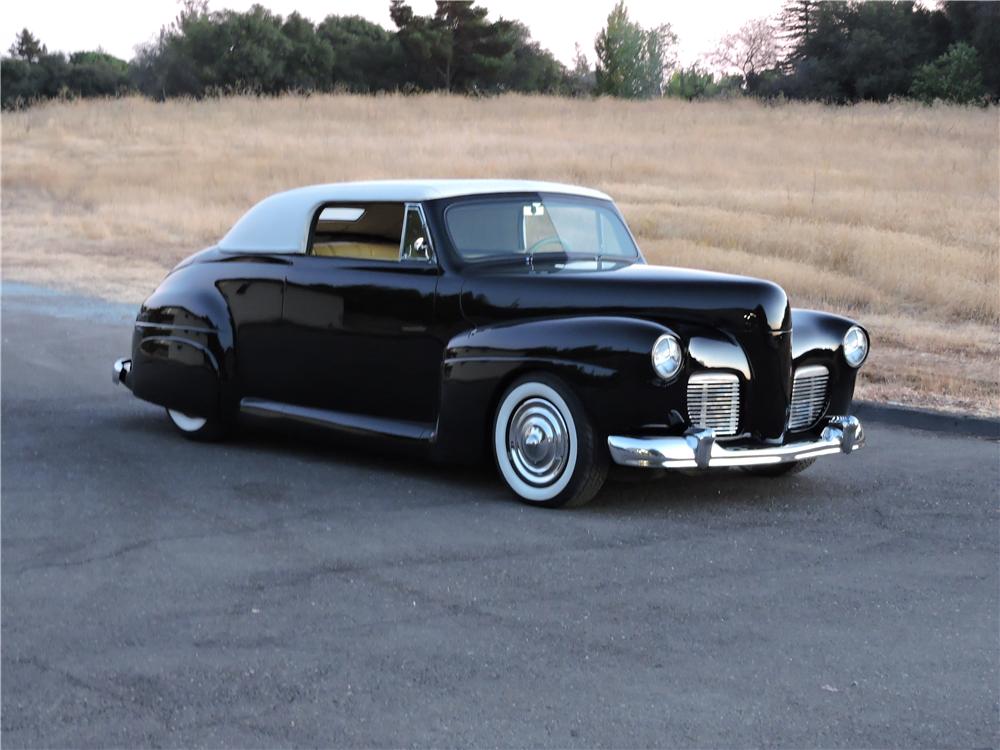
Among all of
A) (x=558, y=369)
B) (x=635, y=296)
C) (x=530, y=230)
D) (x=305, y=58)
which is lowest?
(x=558, y=369)

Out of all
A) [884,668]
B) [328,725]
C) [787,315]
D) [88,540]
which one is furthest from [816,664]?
[88,540]

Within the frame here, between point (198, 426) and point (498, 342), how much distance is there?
2617mm

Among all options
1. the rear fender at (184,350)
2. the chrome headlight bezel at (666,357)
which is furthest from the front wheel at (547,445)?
the rear fender at (184,350)

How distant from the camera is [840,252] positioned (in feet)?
61.2

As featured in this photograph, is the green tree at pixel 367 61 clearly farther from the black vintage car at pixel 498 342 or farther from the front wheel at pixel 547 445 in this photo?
the front wheel at pixel 547 445

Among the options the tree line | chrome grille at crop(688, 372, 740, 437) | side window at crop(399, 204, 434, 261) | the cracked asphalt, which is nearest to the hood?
chrome grille at crop(688, 372, 740, 437)

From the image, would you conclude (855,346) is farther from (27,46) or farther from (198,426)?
(27,46)

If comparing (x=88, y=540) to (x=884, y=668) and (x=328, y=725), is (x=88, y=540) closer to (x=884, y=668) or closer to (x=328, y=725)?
(x=328, y=725)

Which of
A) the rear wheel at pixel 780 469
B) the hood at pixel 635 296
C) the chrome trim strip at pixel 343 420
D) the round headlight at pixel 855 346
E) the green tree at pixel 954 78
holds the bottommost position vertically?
the rear wheel at pixel 780 469

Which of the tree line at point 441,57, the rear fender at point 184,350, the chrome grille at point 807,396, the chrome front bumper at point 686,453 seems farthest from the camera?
the tree line at point 441,57

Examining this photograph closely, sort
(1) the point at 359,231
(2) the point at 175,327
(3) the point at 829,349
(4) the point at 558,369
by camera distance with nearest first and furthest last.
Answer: (4) the point at 558,369, (3) the point at 829,349, (1) the point at 359,231, (2) the point at 175,327

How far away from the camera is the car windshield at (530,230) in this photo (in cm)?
770

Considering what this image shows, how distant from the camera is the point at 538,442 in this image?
22.7 feet

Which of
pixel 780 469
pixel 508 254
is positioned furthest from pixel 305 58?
pixel 780 469
